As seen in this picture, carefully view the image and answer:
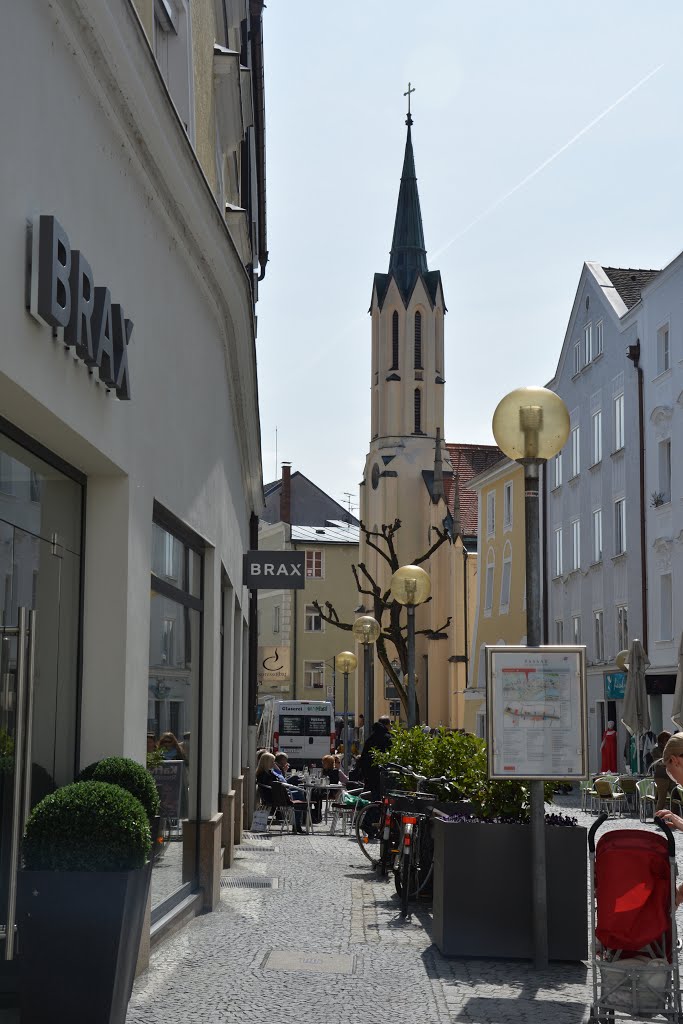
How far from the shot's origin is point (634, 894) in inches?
286

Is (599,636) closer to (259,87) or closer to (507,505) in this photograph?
(507,505)

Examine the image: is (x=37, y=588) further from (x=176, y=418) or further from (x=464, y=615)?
(x=464, y=615)

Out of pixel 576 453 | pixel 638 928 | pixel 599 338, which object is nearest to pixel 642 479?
pixel 599 338

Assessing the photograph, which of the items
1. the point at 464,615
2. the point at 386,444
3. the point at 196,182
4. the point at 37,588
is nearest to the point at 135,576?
the point at 37,588

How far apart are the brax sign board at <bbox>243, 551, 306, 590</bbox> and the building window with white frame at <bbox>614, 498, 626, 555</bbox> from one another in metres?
25.0

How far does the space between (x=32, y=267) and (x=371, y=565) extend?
77958 millimetres

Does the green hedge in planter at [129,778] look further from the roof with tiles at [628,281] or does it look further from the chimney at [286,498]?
the chimney at [286,498]

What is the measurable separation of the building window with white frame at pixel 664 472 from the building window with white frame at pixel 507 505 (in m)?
17.7

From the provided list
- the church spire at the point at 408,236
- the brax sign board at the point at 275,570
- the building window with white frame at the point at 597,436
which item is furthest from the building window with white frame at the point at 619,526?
the church spire at the point at 408,236

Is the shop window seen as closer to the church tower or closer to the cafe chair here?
the cafe chair

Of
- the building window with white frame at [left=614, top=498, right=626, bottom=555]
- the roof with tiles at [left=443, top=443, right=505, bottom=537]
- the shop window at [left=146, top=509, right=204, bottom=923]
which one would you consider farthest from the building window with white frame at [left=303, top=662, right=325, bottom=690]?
the shop window at [left=146, top=509, right=204, bottom=923]

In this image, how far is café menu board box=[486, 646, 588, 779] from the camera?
971 cm

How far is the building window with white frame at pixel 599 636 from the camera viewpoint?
44.2 m

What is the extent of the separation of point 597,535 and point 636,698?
1709cm
